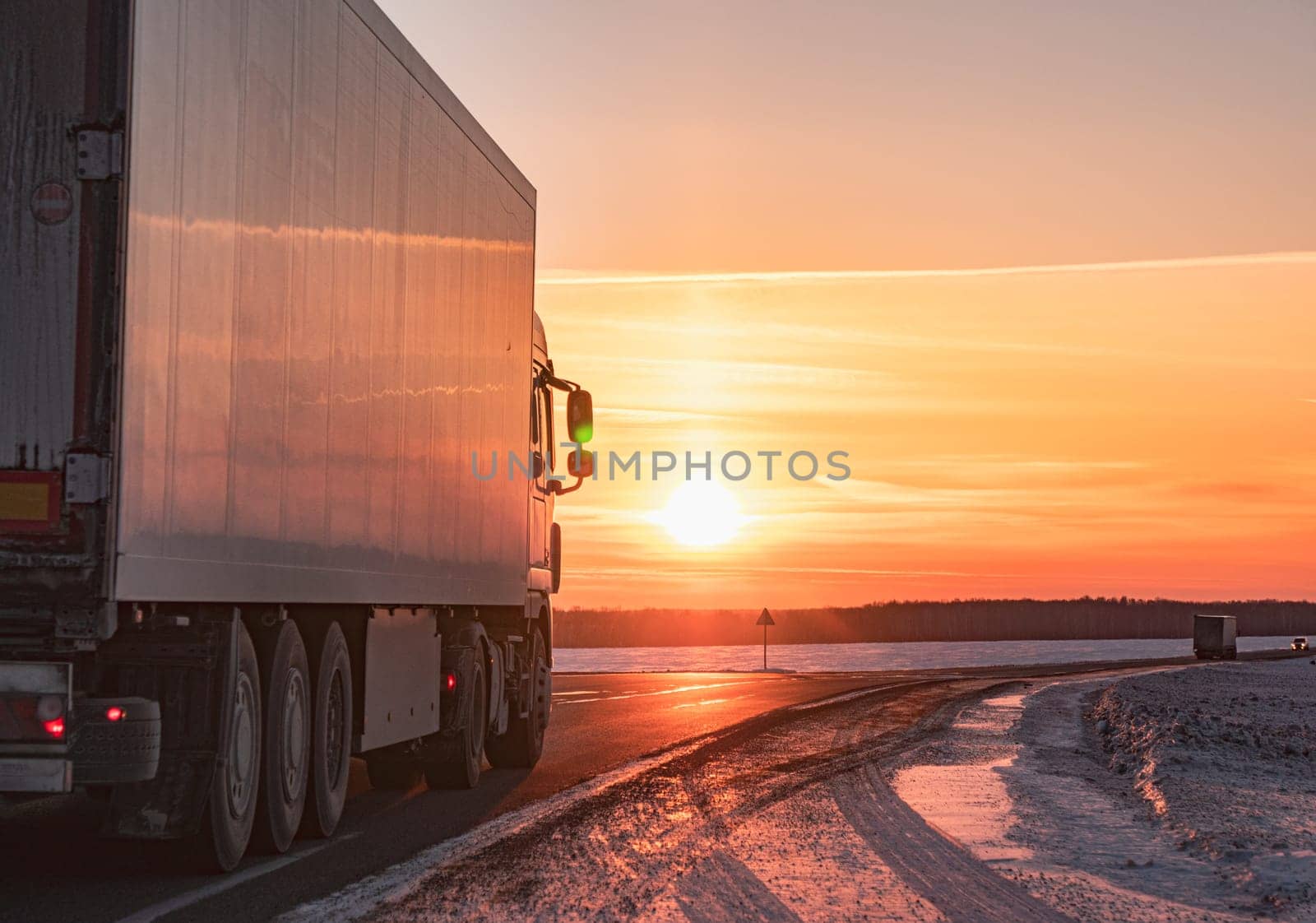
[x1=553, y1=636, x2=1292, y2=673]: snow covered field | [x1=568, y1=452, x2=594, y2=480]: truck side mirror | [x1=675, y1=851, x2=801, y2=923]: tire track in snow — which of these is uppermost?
[x1=568, y1=452, x2=594, y2=480]: truck side mirror

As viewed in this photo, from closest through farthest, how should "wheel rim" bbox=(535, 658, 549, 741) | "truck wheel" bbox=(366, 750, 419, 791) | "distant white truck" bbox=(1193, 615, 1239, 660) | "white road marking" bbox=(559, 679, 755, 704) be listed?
"truck wheel" bbox=(366, 750, 419, 791) → "wheel rim" bbox=(535, 658, 549, 741) → "white road marking" bbox=(559, 679, 755, 704) → "distant white truck" bbox=(1193, 615, 1239, 660)

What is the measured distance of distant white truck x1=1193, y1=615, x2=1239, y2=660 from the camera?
71.7m

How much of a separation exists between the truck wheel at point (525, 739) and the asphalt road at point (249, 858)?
0.22 meters

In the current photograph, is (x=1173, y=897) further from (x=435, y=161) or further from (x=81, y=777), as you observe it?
(x=435, y=161)

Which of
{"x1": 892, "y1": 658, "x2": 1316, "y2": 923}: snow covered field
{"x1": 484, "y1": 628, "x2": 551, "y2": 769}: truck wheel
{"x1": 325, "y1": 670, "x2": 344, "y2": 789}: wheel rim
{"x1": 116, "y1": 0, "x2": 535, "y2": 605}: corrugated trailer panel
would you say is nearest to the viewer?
{"x1": 116, "y1": 0, "x2": 535, "y2": 605}: corrugated trailer panel

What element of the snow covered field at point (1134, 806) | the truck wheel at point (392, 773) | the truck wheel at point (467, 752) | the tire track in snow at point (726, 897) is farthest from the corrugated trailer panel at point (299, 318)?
the snow covered field at point (1134, 806)

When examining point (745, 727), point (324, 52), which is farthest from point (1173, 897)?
point (745, 727)

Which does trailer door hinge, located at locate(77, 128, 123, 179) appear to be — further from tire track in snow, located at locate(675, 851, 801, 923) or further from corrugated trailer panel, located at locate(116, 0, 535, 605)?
tire track in snow, located at locate(675, 851, 801, 923)

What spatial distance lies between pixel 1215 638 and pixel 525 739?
6217 centimetres

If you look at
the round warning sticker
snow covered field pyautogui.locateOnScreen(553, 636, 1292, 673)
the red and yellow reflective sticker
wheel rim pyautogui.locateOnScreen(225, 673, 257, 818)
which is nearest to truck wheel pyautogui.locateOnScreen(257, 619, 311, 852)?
wheel rim pyautogui.locateOnScreen(225, 673, 257, 818)

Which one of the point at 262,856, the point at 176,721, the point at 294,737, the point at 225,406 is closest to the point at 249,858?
the point at 262,856

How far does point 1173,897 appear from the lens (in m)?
8.28

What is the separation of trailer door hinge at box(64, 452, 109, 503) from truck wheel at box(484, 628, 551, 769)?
8.59 m

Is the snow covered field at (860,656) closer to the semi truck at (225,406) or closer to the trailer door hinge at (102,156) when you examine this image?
the semi truck at (225,406)
